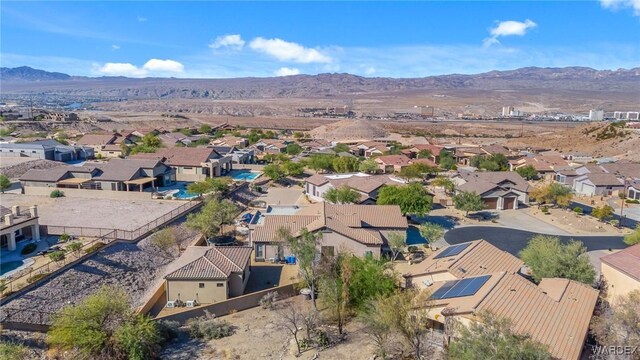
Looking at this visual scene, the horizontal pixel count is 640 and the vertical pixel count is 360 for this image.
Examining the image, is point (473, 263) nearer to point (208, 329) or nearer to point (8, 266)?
point (208, 329)

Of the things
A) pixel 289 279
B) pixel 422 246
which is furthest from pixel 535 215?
pixel 289 279

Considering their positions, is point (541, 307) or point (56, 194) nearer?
point (541, 307)

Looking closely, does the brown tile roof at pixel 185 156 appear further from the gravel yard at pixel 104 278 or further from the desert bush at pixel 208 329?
the desert bush at pixel 208 329

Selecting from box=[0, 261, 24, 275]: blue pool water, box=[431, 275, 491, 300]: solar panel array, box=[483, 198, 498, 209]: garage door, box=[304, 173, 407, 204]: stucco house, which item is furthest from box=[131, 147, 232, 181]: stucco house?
box=[431, 275, 491, 300]: solar panel array

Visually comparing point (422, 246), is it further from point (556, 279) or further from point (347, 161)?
point (347, 161)

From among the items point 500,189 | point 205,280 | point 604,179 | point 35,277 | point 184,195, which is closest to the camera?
point 35,277

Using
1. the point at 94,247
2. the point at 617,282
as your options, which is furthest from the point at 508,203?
the point at 94,247
